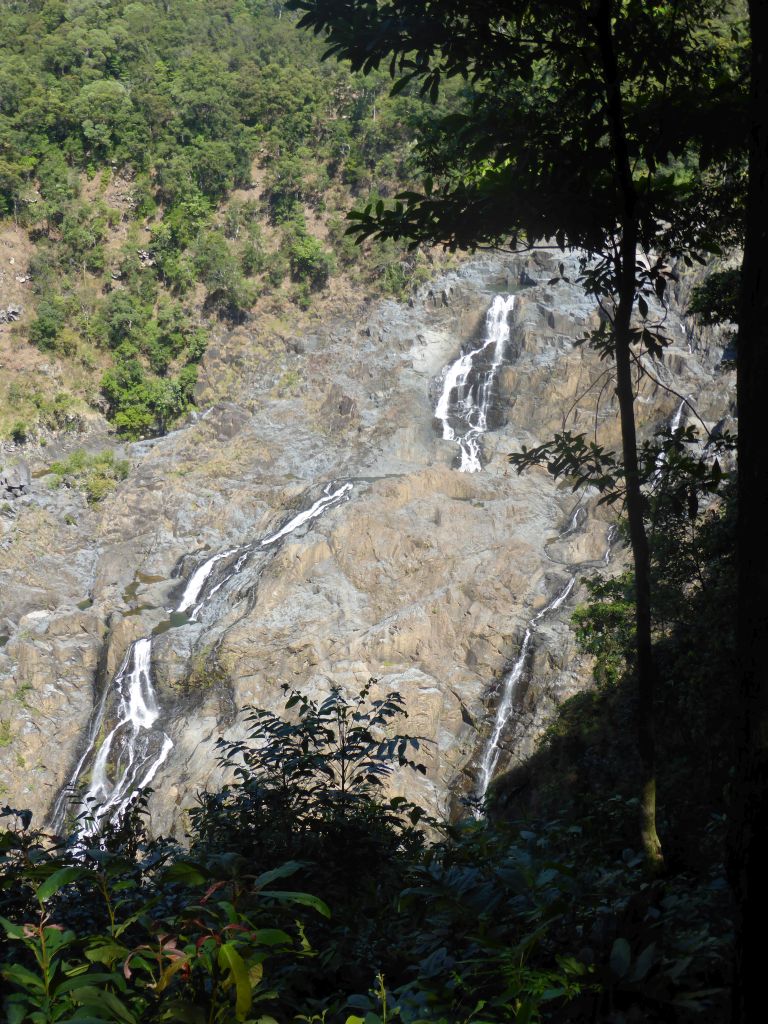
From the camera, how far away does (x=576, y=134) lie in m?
3.98

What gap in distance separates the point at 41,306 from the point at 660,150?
3090 cm

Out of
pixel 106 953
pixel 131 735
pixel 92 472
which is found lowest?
pixel 131 735

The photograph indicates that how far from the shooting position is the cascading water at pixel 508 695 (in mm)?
16641

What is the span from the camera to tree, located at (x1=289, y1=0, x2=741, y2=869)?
12.1ft

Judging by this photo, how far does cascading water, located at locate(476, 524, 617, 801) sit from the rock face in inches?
6.3

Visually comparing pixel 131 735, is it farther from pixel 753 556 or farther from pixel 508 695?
pixel 753 556

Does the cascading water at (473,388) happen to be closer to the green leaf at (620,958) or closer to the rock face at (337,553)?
the rock face at (337,553)

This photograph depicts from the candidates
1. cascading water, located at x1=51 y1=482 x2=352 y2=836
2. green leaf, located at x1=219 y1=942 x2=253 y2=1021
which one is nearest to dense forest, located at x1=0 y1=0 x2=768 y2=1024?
green leaf, located at x1=219 y1=942 x2=253 y2=1021

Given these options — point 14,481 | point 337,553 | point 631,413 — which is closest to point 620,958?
point 631,413

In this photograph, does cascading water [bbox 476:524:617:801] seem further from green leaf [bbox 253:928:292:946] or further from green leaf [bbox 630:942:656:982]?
green leaf [bbox 253:928:292:946]

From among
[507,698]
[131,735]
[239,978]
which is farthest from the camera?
[131,735]

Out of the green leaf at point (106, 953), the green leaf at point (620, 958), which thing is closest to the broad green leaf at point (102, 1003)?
the green leaf at point (106, 953)

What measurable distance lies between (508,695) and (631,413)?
47.2 feet

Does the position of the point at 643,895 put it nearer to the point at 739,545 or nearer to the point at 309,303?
the point at 739,545
